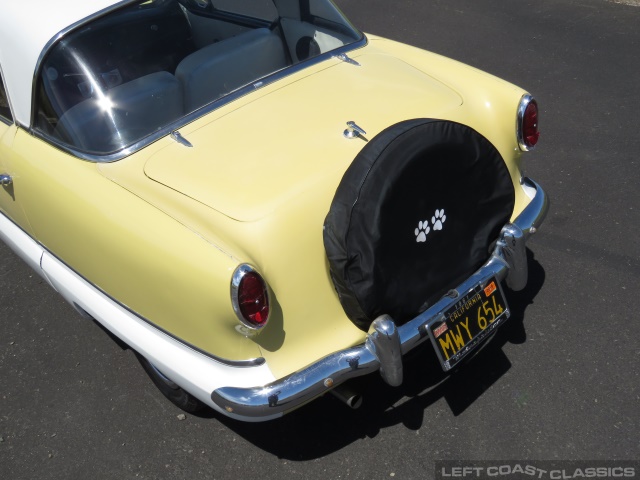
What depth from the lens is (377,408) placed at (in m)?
3.07

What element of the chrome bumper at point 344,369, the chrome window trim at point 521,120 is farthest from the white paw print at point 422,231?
the chrome window trim at point 521,120

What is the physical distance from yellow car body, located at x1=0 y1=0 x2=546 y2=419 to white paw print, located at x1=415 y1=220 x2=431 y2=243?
344 mm

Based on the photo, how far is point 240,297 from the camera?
2352mm

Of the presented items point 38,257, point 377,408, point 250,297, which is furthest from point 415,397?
point 38,257

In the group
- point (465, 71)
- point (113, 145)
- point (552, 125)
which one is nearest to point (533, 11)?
point (552, 125)

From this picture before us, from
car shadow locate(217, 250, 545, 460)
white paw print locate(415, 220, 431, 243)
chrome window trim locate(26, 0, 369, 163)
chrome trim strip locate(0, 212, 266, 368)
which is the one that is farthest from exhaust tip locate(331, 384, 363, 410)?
chrome window trim locate(26, 0, 369, 163)

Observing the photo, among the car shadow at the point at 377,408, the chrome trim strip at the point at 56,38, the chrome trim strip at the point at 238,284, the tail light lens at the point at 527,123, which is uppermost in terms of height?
the chrome trim strip at the point at 56,38

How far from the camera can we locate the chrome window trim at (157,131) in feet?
9.80

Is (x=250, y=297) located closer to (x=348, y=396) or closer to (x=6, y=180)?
(x=348, y=396)

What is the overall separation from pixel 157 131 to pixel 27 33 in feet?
2.66

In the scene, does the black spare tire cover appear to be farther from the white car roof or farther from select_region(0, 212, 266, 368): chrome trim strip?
the white car roof

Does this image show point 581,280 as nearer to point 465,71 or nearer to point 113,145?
point 465,71

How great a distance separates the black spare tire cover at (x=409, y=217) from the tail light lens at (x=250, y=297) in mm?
281

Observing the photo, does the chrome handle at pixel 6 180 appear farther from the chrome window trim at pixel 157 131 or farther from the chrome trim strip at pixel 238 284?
the chrome trim strip at pixel 238 284
